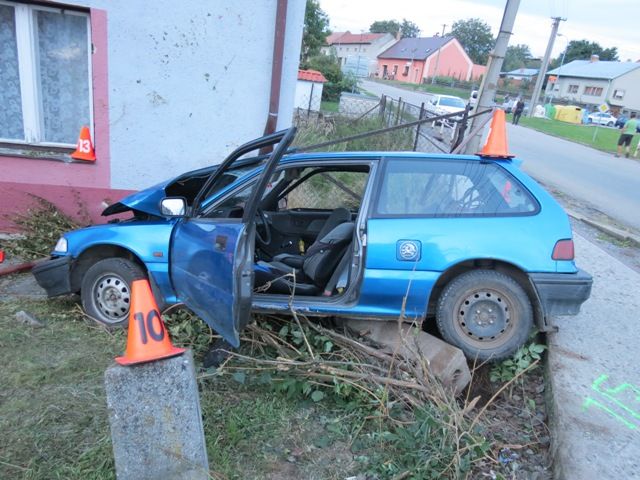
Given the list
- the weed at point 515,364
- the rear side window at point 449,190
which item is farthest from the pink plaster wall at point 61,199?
the weed at point 515,364

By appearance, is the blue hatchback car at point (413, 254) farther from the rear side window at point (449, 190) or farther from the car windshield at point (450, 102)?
the car windshield at point (450, 102)

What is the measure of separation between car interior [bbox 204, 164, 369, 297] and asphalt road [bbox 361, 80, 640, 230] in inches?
266

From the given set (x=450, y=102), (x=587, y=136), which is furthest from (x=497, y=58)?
(x=587, y=136)

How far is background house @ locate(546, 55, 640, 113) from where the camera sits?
6141 cm

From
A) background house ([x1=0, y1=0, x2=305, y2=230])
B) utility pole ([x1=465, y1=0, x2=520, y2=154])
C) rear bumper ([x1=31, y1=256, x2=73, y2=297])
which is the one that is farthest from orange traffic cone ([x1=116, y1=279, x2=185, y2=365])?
utility pole ([x1=465, y1=0, x2=520, y2=154])

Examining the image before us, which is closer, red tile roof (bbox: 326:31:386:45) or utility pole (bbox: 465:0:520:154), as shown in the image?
utility pole (bbox: 465:0:520:154)

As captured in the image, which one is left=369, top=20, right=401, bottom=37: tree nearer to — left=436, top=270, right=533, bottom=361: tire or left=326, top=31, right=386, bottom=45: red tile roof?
left=326, top=31, right=386, bottom=45: red tile roof

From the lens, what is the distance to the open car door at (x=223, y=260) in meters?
2.73

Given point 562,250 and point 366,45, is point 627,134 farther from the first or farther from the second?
point 366,45

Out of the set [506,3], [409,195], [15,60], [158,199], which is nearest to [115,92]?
[15,60]

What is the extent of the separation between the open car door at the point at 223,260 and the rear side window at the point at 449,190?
956 mm

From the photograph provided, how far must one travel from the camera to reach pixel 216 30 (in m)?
5.46

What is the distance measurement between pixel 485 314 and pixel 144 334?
7.94ft

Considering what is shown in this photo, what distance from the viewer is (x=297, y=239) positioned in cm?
452
